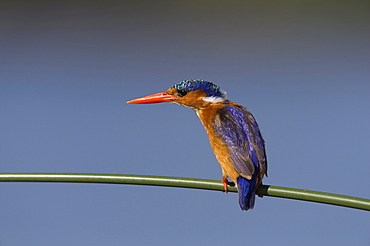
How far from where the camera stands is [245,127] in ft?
4.64

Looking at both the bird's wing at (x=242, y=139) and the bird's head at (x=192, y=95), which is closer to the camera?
the bird's wing at (x=242, y=139)

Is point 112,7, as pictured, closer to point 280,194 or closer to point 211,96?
point 211,96

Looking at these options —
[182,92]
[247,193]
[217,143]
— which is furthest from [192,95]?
[247,193]

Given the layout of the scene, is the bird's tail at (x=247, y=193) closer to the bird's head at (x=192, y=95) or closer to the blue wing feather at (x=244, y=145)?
the blue wing feather at (x=244, y=145)

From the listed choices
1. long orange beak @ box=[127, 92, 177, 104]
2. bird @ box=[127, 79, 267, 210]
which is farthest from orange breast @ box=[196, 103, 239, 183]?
long orange beak @ box=[127, 92, 177, 104]

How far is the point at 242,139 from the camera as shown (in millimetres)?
1384

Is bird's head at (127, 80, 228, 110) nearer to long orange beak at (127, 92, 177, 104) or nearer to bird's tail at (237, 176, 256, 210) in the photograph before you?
long orange beak at (127, 92, 177, 104)

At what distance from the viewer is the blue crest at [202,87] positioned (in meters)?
1.61

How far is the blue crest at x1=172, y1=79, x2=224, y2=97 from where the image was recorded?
1613mm

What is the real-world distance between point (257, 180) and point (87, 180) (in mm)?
472

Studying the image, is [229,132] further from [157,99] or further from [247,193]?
[157,99]

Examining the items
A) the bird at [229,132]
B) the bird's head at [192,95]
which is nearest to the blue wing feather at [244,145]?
the bird at [229,132]

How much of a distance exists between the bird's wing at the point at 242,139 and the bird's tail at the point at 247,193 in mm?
21

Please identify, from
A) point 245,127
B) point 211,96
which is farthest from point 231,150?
point 211,96
